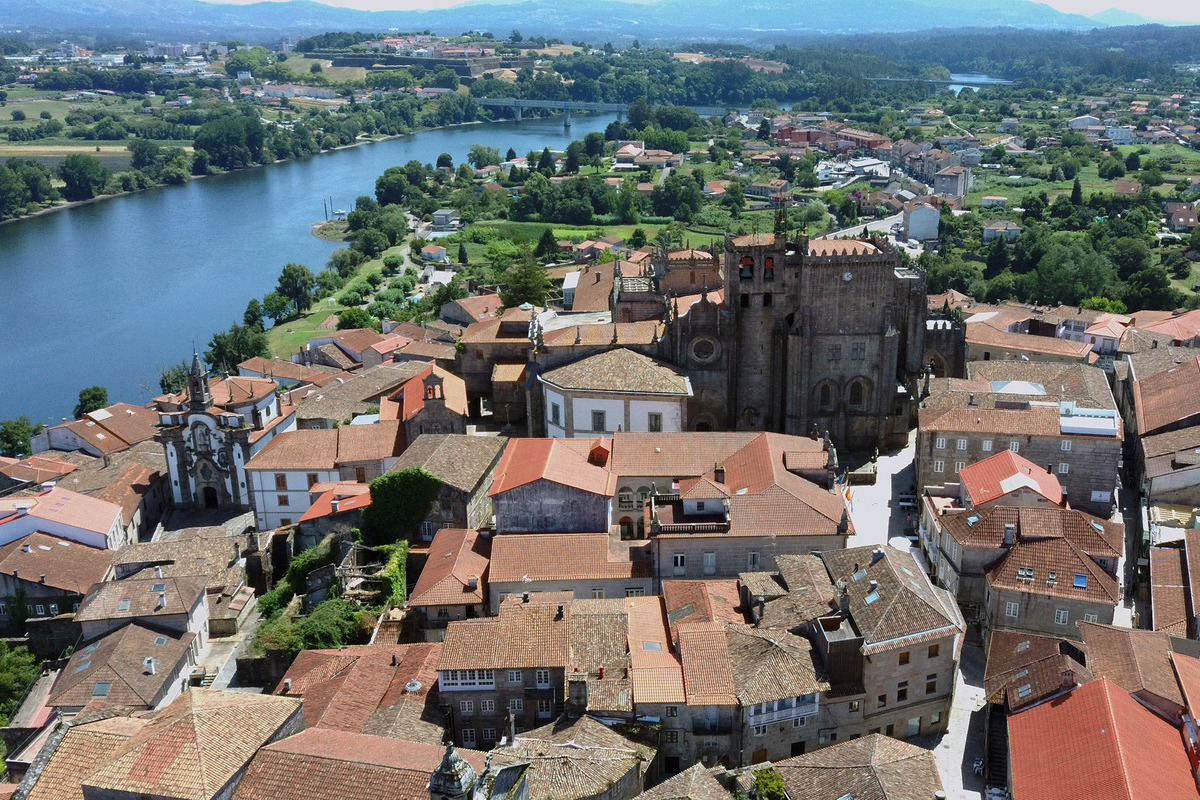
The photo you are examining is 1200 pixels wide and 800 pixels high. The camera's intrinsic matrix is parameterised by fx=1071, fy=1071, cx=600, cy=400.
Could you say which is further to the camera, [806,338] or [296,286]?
[296,286]

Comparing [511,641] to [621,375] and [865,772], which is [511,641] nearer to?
[865,772]

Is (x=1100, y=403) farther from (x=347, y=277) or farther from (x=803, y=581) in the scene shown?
(x=347, y=277)

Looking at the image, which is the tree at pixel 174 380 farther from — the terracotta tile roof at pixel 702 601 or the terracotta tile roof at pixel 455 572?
the terracotta tile roof at pixel 702 601

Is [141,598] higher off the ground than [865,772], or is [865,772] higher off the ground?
[865,772]

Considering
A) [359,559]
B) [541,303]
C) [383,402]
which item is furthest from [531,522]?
[541,303]

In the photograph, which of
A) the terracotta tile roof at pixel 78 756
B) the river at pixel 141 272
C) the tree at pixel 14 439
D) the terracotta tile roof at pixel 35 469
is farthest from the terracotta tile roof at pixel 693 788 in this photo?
the river at pixel 141 272

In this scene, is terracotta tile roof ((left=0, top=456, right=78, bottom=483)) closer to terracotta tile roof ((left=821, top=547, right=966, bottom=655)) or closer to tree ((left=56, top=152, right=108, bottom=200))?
terracotta tile roof ((left=821, top=547, right=966, bottom=655))

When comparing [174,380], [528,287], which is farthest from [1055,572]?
[174,380]
